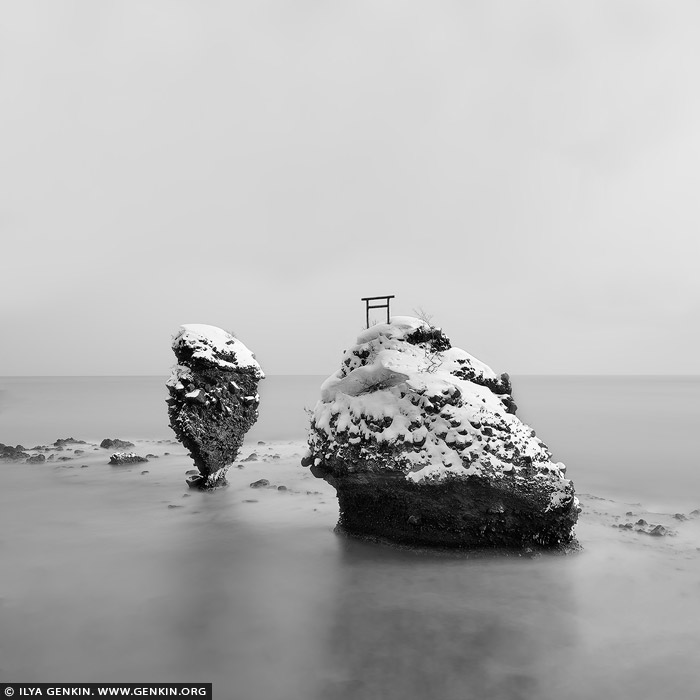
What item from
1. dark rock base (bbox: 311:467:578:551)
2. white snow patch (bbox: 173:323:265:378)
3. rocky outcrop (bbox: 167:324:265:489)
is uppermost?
white snow patch (bbox: 173:323:265:378)

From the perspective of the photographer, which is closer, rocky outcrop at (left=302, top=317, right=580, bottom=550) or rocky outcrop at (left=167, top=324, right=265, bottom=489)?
rocky outcrop at (left=302, top=317, right=580, bottom=550)

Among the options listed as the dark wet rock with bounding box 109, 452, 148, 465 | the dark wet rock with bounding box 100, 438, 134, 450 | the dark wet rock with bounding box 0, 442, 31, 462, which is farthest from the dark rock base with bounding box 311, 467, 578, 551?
the dark wet rock with bounding box 0, 442, 31, 462

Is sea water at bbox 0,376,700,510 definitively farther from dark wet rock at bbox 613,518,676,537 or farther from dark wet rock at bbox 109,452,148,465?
dark wet rock at bbox 109,452,148,465

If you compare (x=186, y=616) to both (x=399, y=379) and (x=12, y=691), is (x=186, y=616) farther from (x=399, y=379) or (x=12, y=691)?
(x=399, y=379)

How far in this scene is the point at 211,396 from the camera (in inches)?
627

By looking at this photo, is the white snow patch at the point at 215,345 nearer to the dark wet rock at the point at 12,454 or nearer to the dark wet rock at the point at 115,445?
the dark wet rock at the point at 115,445

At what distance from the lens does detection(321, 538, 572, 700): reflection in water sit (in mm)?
6039

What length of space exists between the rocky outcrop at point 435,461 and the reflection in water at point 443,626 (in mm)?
681

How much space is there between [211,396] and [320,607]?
30.5 feet

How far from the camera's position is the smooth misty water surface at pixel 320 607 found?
619 centimetres

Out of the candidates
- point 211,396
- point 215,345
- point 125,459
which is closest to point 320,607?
point 211,396

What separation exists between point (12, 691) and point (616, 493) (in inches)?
701

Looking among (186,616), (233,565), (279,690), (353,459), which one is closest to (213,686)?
(279,690)

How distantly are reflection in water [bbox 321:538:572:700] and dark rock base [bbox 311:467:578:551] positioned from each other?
1.53 feet
